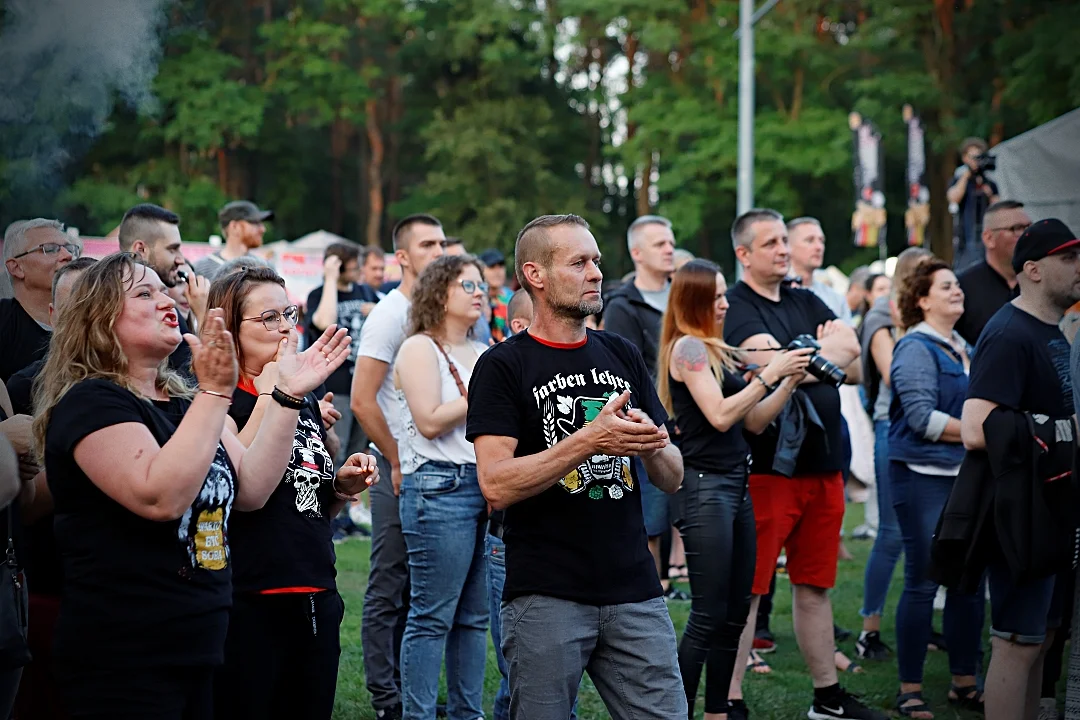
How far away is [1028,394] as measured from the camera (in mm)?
4773

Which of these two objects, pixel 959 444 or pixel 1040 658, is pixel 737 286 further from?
pixel 1040 658

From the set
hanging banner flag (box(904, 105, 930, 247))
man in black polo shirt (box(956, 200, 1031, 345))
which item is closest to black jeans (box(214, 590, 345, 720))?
man in black polo shirt (box(956, 200, 1031, 345))

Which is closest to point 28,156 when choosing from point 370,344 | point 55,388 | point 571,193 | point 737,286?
point 370,344

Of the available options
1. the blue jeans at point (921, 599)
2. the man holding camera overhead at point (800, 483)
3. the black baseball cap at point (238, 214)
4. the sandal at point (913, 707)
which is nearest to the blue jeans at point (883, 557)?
the blue jeans at point (921, 599)

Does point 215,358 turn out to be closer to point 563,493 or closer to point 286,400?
point 286,400

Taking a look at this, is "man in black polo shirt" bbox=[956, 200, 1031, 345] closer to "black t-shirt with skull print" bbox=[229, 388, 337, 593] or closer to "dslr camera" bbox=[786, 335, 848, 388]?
"dslr camera" bbox=[786, 335, 848, 388]

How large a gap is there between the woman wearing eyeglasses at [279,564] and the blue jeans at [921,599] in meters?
3.38

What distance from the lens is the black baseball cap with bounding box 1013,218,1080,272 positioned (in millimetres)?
4875

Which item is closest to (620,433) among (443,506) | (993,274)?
(443,506)

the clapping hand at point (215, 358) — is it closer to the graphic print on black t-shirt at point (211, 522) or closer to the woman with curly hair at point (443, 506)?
the graphic print on black t-shirt at point (211, 522)

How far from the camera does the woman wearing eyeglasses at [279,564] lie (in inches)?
141

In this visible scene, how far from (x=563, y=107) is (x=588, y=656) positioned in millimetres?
37554

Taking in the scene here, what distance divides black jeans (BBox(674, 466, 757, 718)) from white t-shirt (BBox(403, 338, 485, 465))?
97 cm

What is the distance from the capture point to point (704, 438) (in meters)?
5.10
